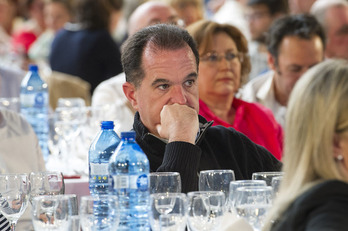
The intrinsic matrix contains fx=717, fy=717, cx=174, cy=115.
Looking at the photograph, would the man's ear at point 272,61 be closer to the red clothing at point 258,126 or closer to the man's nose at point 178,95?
the red clothing at point 258,126

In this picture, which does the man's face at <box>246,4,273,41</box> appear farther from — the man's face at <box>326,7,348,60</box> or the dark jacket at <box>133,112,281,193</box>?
the dark jacket at <box>133,112,281,193</box>

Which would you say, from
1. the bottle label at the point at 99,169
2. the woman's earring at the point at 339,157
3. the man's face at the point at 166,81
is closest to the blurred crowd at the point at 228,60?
the woman's earring at the point at 339,157

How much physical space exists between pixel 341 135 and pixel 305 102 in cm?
12

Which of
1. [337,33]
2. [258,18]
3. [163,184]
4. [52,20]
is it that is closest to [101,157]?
[163,184]

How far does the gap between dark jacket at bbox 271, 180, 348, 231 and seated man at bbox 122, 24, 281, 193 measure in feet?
3.30

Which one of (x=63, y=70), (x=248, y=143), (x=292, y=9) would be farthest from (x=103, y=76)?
(x=248, y=143)

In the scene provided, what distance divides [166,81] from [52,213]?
3.15 ft

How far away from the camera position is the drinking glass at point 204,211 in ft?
6.76

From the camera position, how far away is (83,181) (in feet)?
11.5

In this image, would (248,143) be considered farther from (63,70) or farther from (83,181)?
(63,70)

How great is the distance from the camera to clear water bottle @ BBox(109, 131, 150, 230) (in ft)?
6.96

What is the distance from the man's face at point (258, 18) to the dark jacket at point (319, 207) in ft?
18.4

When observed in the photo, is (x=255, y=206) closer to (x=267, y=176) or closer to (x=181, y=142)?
(x=267, y=176)

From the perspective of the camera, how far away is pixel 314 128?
5.70ft
